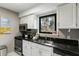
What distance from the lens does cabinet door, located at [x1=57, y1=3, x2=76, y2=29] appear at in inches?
84.8

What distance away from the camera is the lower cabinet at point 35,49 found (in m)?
2.47

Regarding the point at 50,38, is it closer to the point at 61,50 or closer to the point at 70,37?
the point at 70,37

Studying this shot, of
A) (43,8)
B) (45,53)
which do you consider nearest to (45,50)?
(45,53)

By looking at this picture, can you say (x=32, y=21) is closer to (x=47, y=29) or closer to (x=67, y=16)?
(x=47, y=29)

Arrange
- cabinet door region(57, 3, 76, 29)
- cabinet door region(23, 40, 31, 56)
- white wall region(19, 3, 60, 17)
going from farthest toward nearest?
cabinet door region(23, 40, 31, 56), white wall region(19, 3, 60, 17), cabinet door region(57, 3, 76, 29)

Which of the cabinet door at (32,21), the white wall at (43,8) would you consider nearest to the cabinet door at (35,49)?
the cabinet door at (32,21)

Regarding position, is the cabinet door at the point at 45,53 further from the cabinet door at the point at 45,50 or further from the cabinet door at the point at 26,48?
the cabinet door at the point at 26,48

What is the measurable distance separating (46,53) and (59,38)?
0.68 m

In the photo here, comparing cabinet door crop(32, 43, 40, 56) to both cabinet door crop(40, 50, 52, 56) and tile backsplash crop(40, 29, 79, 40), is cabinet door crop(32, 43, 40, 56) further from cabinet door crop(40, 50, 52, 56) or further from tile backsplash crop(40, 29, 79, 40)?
tile backsplash crop(40, 29, 79, 40)

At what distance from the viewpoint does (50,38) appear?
129 inches

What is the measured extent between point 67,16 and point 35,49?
154 cm

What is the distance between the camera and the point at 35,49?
3068 mm

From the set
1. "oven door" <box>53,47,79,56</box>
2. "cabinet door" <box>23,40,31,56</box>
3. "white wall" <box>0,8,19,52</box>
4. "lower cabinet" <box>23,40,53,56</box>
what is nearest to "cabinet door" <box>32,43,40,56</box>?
"lower cabinet" <box>23,40,53,56</box>

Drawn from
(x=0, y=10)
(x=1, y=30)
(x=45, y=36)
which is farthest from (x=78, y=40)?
(x=0, y=10)
